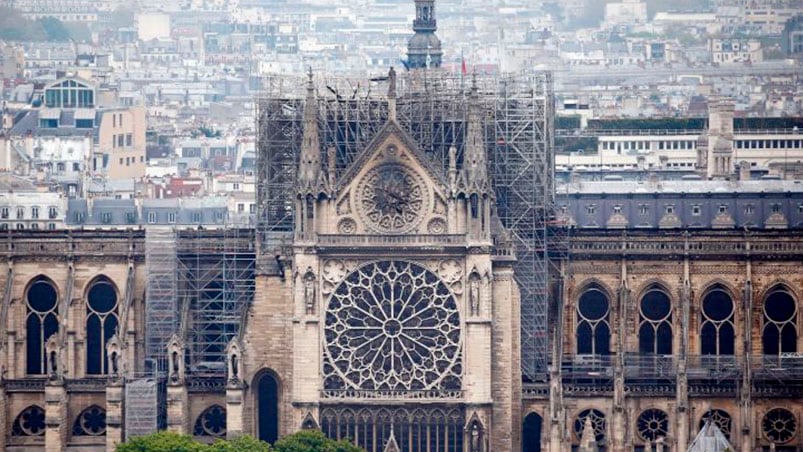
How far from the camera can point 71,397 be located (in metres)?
160

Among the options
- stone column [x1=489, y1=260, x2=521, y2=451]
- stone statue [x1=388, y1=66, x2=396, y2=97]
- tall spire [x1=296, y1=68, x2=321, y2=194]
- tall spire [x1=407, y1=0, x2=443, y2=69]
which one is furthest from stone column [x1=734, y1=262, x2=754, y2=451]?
tall spire [x1=407, y1=0, x2=443, y2=69]

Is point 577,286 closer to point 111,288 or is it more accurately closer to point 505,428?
point 505,428

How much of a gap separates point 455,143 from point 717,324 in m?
12.4

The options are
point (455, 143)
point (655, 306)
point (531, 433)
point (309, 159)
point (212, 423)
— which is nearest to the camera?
point (309, 159)

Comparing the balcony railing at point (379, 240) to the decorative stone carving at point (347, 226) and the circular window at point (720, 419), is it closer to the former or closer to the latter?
the decorative stone carving at point (347, 226)

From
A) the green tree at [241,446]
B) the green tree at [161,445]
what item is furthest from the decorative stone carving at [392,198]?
the green tree at [161,445]

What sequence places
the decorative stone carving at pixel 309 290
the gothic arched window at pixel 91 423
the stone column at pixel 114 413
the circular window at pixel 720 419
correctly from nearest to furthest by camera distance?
A: the decorative stone carving at pixel 309 290 → the circular window at pixel 720 419 → the stone column at pixel 114 413 → the gothic arched window at pixel 91 423

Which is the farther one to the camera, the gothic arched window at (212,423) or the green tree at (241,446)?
the gothic arched window at (212,423)

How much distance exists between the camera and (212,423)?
15862cm

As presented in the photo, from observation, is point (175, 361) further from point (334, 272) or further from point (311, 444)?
point (311, 444)

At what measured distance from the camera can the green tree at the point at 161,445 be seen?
14988 cm

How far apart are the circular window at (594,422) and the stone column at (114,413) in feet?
54.5

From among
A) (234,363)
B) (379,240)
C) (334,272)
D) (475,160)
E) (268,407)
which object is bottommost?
(268,407)

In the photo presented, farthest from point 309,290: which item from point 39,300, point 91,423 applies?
point 39,300
